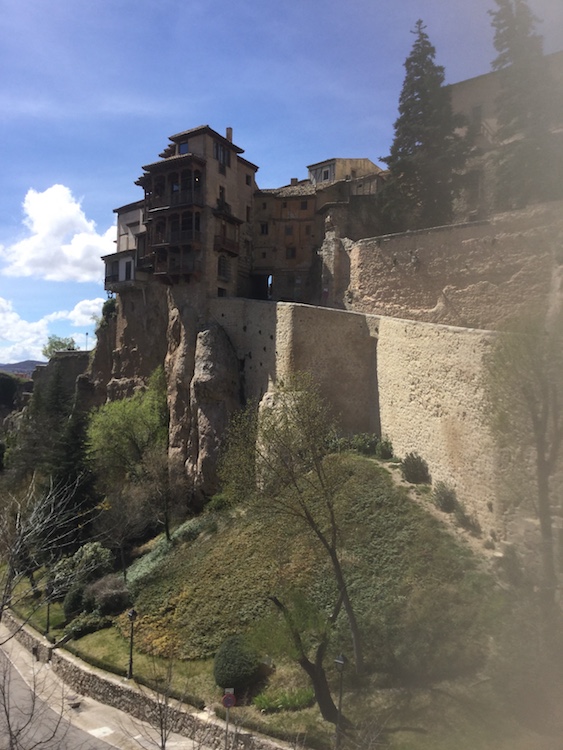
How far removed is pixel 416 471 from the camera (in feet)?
58.3

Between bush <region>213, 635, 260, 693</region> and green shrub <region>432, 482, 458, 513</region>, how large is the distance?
689 centimetres

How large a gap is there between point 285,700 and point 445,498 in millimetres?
7161

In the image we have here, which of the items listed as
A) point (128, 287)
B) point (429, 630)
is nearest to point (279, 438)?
point (429, 630)

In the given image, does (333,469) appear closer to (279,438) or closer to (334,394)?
(279,438)

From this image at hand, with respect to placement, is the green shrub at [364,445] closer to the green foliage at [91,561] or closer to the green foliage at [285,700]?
the green foliage at [285,700]

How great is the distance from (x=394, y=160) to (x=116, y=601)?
25961mm

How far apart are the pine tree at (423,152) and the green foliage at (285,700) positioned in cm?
2298

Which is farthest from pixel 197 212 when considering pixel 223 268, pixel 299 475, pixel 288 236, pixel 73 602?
pixel 299 475

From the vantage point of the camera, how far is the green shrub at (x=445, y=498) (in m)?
15.9

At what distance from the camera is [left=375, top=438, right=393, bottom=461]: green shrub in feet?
66.1

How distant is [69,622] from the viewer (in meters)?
21.3

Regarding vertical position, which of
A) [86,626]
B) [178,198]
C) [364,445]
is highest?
[178,198]

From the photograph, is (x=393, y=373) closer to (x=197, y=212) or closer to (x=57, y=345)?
(x=197, y=212)

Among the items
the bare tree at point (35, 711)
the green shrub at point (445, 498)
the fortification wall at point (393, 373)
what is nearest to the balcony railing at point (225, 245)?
the fortification wall at point (393, 373)
